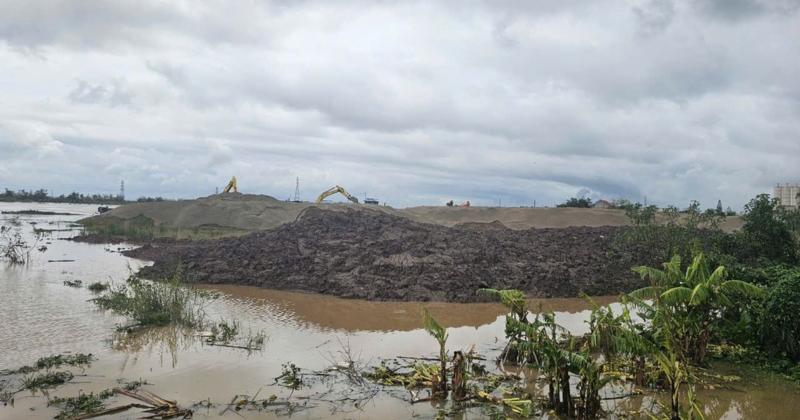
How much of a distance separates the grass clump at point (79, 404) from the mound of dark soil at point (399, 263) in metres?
7.61

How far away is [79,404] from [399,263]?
10.3 m

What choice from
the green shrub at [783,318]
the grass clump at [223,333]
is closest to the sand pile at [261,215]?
the grass clump at [223,333]

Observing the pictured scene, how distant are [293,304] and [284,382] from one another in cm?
596

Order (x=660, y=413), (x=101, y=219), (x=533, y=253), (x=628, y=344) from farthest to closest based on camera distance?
1. (x=101, y=219)
2. (x=533, y=253)
3. (x=660, y=413)
4. (x=628, y=344)

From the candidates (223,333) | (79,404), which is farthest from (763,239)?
(79,404)

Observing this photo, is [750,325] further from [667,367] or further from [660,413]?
[667,367]

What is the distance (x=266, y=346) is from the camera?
28.4 feet

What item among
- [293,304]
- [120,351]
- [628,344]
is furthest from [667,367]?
[293,304]

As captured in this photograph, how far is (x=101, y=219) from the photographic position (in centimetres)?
3362

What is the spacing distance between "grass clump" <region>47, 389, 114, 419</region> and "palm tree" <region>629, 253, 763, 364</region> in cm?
632

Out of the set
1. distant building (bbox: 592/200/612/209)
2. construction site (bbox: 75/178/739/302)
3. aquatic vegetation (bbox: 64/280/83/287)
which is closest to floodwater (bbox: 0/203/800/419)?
aquatic vegetation (bbox: 64/280/83/287)

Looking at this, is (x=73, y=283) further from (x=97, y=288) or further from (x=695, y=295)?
(x=695, y=295)

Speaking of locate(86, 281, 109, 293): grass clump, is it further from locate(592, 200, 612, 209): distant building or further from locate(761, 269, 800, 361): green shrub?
locate(592, 200, 612, 209): distant building

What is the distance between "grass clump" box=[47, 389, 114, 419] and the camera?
5699 millimetres
